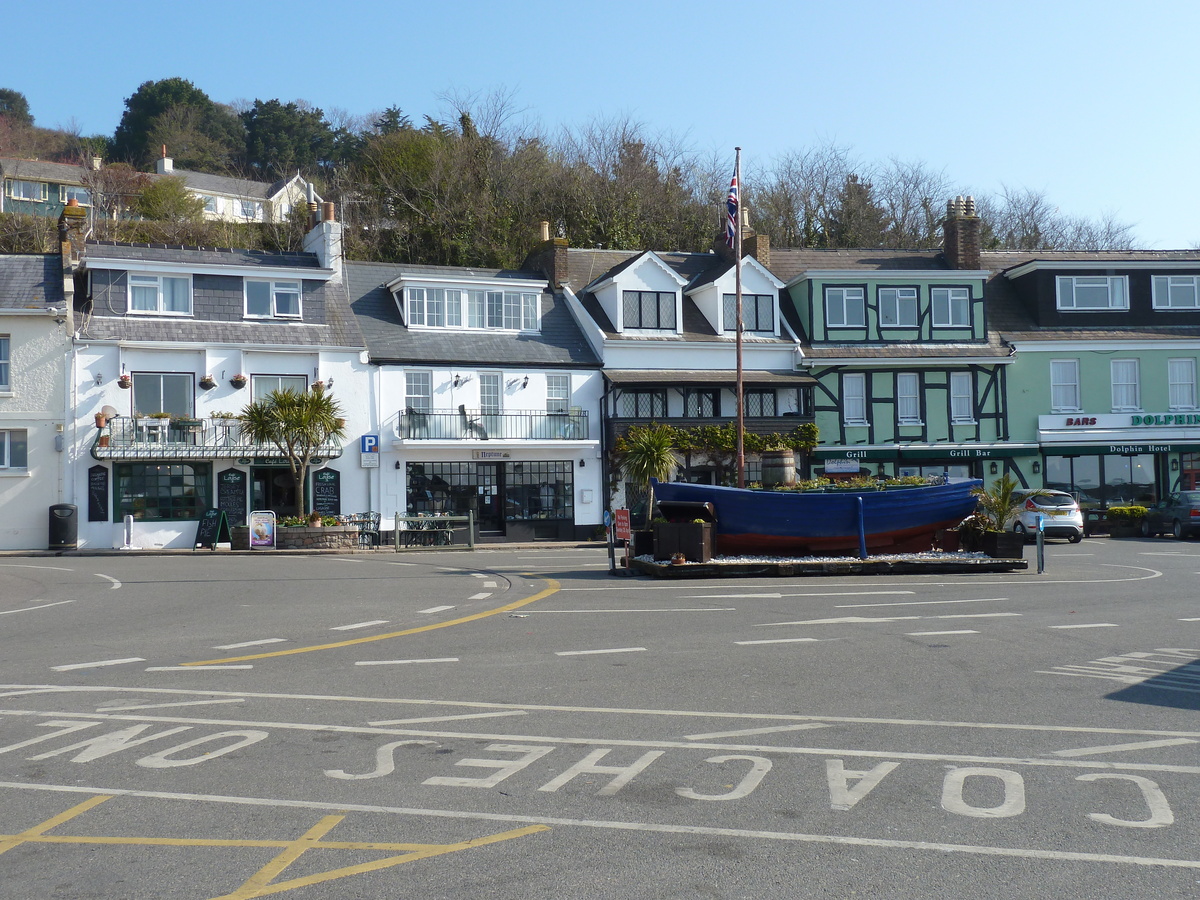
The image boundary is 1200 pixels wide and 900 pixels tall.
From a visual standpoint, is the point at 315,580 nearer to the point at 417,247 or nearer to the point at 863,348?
the point at 863,348

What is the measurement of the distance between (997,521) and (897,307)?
1972 cm

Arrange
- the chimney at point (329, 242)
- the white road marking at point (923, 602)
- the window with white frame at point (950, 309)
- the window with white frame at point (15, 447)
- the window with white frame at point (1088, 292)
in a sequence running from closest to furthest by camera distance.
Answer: the white road marking at point (923, 602) → the window with white frame at point (15, 447) → the chimney at point (329, 242) → the window with white frame at point (950, 309) → the window with white frame at point (1088, 292)

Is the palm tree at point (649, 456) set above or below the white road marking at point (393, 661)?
above

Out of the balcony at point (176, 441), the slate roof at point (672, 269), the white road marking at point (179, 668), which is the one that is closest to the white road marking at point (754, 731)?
the white road marking at point (179, 668)

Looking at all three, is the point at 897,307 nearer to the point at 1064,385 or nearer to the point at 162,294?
the point at 1064,385

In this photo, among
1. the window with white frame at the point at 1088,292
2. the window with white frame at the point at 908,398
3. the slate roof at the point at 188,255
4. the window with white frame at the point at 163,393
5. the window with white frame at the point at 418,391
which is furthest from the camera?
the window with white frame at the point at 1088,292

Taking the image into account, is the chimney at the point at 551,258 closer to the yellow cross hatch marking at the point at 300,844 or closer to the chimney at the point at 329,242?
the chimney at the point at 329,242

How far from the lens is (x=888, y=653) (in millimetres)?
11031

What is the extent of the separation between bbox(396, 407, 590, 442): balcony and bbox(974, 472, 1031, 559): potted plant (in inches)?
662

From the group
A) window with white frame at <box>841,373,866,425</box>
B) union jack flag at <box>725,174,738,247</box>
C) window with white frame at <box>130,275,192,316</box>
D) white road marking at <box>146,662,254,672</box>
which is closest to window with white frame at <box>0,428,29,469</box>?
window with white frame at <box>130,275,192,316</box>

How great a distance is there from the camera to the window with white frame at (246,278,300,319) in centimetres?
3497

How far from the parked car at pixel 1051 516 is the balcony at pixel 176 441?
20.6 m

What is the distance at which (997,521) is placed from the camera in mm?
22078

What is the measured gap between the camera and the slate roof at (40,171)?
72.0m
